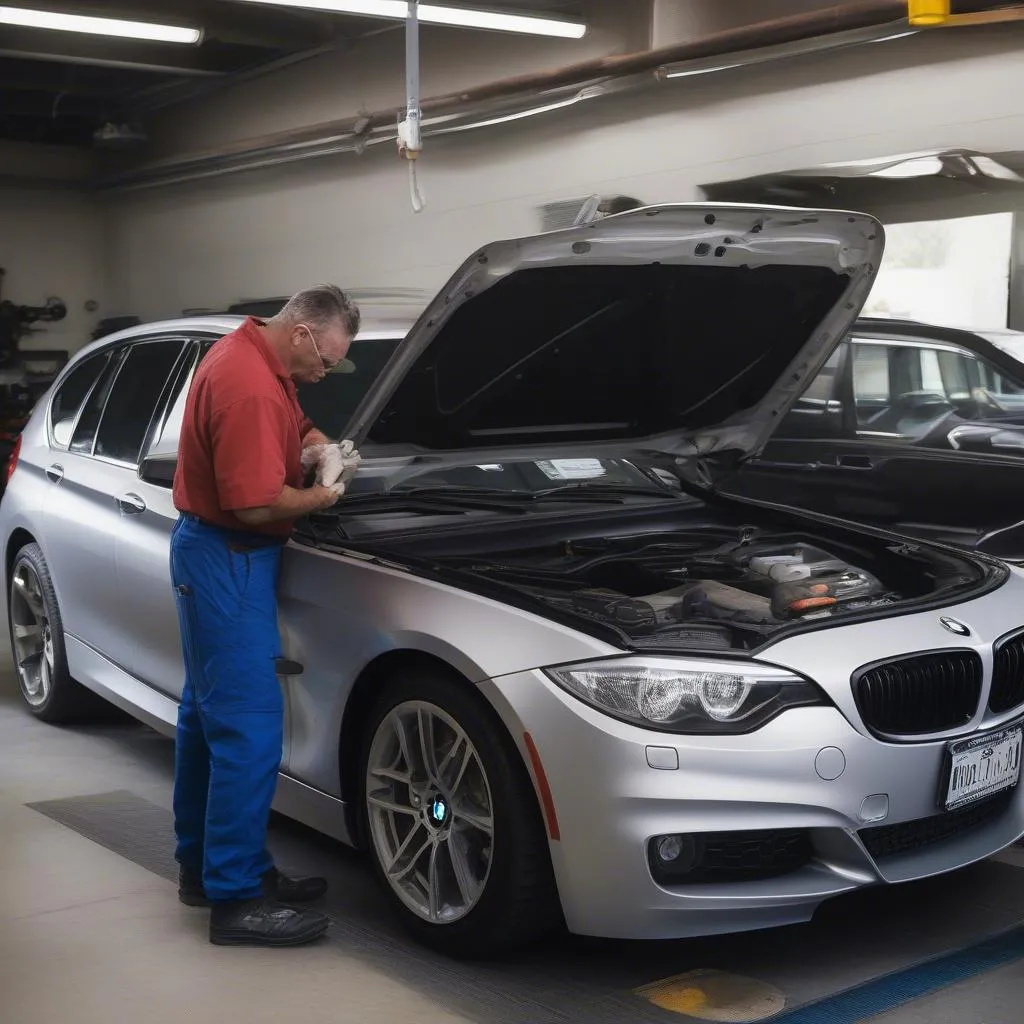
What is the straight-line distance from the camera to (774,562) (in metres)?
3.71

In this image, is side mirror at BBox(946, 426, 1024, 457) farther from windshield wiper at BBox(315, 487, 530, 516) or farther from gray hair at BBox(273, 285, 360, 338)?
gray hair at BBox(273, 285, 360, 338)

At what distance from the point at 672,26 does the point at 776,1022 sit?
5121mm

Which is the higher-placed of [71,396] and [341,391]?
[341,391]

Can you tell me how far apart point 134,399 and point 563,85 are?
3.67 metres

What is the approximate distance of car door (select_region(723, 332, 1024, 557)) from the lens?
5.34 m

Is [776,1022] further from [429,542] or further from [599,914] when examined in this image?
[429,542]

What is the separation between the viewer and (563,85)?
Result: 743 cm

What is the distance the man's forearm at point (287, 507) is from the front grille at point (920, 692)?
4.09 ft

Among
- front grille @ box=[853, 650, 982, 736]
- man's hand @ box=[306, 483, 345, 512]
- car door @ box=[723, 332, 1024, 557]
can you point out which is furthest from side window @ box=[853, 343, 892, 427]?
man's hand @ box=[306, 483, 345, 512]

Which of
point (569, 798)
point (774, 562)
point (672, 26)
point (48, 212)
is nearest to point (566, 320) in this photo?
point (774, 562)

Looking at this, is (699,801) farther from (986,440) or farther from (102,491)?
(986,440)

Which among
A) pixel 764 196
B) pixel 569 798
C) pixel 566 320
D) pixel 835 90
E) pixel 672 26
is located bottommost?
pixel 569 798

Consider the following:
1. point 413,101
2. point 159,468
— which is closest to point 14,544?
point 159,468

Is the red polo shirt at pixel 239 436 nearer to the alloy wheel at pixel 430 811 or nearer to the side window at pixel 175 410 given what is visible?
the alloy wheel at pixel 430 811
